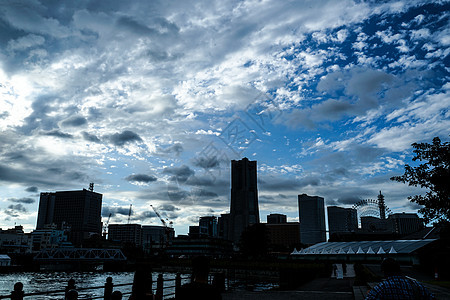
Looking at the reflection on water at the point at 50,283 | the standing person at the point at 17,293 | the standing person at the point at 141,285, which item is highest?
the standing person at the point at 141,285

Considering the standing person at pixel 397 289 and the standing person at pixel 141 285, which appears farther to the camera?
the standing person at pixel 141 285

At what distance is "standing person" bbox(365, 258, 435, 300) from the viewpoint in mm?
5094

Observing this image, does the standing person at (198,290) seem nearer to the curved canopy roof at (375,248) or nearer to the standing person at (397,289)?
the standing person at (397,289)

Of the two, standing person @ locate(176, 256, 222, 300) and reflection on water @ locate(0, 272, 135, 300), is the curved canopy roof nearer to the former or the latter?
reflection on water @ locate(0, 272, 135, 300)

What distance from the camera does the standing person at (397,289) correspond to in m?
5.09

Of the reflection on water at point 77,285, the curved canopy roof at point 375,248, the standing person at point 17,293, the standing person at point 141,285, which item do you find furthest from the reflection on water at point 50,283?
the standing person at point 141,285

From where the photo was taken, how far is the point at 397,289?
516 cm

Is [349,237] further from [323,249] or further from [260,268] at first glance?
[260,268]

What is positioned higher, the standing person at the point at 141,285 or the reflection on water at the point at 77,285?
the standing person at the point at 141,285

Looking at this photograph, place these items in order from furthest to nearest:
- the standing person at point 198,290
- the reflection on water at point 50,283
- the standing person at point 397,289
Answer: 1. the reflection on water at point 50,283
2. the standing person at point 397,289
3. the standing person at point 198,290

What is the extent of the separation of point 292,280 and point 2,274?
403 ft

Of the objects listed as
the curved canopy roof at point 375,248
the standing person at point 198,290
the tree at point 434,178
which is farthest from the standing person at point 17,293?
the curved canopy roof at point 375,248

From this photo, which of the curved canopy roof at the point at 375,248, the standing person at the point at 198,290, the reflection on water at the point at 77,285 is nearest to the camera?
the standing person at the point at 198,290

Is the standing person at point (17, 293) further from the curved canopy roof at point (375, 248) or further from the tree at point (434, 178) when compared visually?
the curved canopy roof at point (375, 248)
